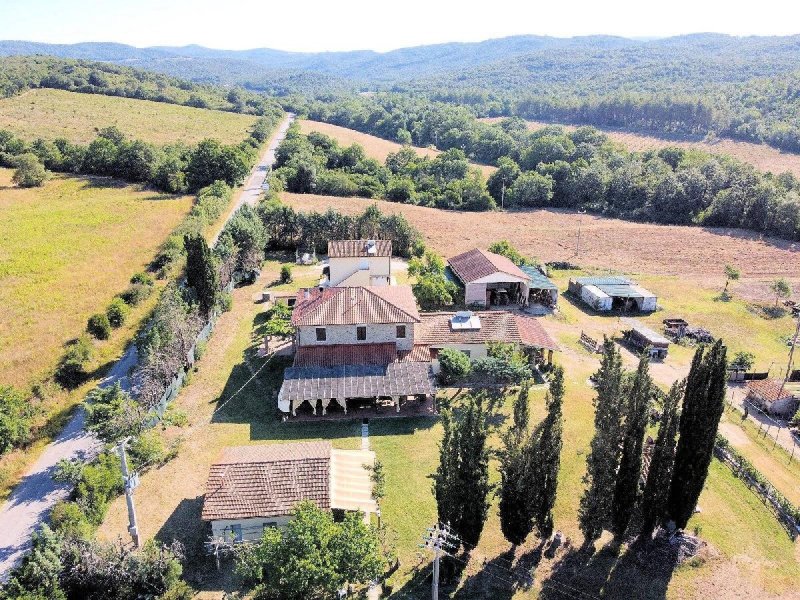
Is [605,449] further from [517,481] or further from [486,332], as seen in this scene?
[486,332]

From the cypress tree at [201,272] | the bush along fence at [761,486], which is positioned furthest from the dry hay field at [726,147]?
the cypress tree at [201,272]

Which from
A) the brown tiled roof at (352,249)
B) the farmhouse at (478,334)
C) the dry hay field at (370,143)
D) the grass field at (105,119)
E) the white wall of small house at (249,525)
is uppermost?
the grass field at (105,119)

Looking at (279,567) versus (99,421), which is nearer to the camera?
(279,567)

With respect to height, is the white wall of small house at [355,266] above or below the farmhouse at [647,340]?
above

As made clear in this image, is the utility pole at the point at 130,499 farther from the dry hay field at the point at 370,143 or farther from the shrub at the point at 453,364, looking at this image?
the dry hay field at the point at 370,143

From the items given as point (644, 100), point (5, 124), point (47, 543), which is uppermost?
point (644, 100)

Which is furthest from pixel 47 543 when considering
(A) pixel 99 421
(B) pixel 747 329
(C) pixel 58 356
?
(B) pixel 747 329

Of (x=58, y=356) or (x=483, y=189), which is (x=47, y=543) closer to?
(x=58, y=356)
